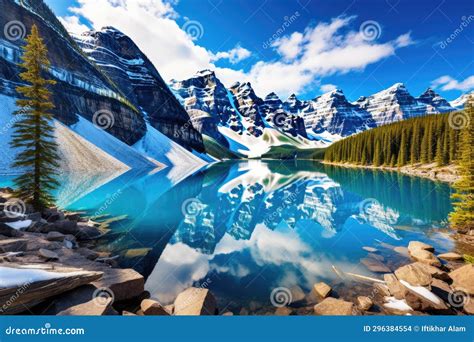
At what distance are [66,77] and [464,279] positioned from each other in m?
114

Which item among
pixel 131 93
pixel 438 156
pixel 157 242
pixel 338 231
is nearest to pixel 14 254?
pixel 157 242

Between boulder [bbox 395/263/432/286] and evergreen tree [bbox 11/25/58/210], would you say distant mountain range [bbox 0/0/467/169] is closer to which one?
evergreen tree [bbox 11/25/58/210]

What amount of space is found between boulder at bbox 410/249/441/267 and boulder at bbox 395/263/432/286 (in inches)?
95.7

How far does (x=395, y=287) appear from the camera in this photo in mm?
9648

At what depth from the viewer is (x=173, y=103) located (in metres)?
164

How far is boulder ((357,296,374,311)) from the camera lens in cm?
881

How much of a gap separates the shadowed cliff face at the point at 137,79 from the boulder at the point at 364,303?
486ft

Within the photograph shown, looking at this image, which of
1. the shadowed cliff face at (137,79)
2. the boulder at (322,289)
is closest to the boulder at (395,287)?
the boulder at (322,289)

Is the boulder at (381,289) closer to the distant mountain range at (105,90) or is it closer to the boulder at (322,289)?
the boulder at (322,289)

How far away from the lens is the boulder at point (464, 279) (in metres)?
9.54

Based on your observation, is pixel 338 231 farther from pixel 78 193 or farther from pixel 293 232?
pixel 78 193

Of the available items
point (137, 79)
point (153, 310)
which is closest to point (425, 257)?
point (153, 310)

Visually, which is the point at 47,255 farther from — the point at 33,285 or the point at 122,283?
the point at 122,283

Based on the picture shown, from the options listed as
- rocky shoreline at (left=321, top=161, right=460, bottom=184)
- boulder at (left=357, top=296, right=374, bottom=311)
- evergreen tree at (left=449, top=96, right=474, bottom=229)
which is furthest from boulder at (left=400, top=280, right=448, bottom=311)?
rocky shoreline at (left=321, top=161, right=460, bottom=184)
